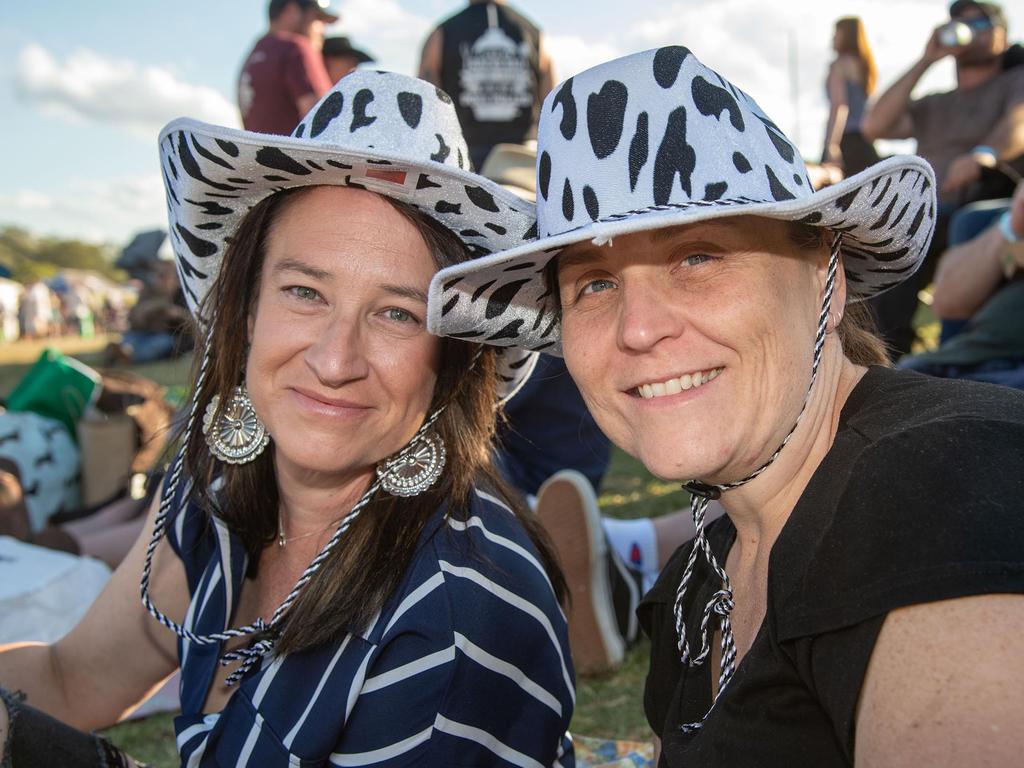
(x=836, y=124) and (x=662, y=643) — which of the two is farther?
(x=836, y=124)

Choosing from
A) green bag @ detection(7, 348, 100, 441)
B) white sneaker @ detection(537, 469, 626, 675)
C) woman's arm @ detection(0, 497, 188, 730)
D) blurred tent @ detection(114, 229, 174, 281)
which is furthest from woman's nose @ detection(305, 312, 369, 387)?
blurred tent @ detection(114, 229, 174, 281)

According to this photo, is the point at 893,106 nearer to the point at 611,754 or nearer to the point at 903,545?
the point at 611,754

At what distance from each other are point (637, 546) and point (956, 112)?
12.8 feet

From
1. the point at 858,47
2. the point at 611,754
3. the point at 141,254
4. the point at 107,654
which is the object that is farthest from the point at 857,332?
the point at 141,254

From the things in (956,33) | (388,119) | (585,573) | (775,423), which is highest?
(956,33)

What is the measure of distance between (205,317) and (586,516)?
64.4 inches

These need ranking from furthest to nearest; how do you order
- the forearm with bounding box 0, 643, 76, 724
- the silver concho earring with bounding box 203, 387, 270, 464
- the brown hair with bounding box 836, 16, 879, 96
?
1. the brown hair with bounding box 836, 16, 879, 96
2. the forearm with bounding box 0, 643, 76, 724
3. the silver concho earring with bounding box 203, 387, 270, 464

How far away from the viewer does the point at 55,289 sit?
26.5 meters

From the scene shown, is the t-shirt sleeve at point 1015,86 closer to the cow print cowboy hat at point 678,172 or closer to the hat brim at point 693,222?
the hat brim at point 693,222

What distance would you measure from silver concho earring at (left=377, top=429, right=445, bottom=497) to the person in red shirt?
439cm

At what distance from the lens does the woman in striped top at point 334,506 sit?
5.93 ft

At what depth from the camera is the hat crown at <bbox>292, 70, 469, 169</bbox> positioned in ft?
6.41

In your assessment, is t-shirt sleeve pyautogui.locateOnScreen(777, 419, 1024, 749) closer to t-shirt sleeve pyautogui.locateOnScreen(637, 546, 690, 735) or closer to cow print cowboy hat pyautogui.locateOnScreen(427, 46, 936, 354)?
cow print cowboy hat pyautogui.locateOnScreen(427, 46, 936, 354)

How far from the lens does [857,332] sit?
186cm
